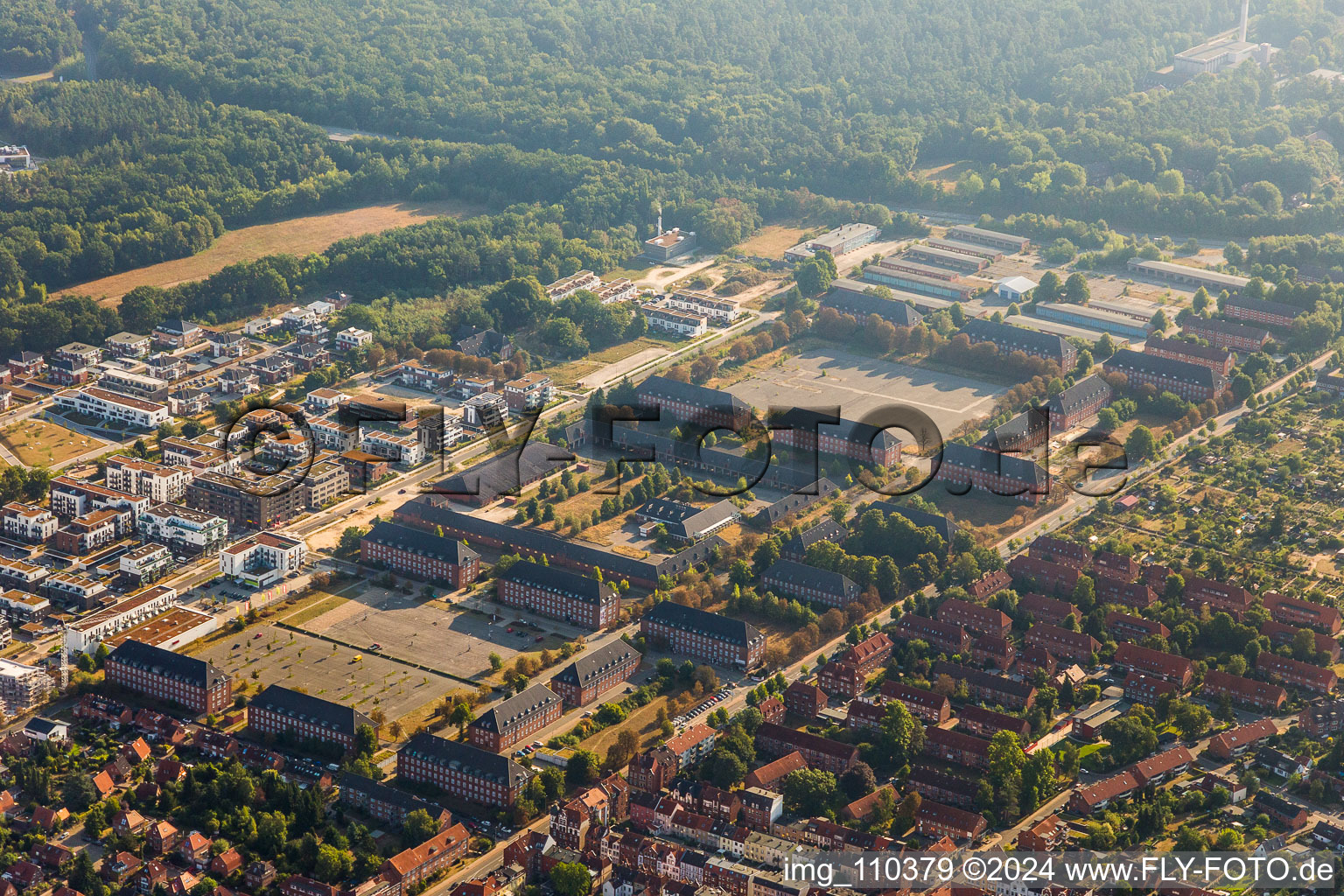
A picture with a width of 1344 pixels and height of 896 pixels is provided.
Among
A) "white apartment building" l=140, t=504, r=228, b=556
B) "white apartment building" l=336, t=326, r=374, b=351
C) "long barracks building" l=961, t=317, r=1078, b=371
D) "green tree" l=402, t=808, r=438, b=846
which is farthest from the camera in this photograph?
"white apartment building" l=336, t=326, r=374, b=351

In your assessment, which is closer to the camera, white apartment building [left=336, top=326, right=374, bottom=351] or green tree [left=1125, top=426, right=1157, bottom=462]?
green tree [left=1125, top=426, right=1157, bottom=462]

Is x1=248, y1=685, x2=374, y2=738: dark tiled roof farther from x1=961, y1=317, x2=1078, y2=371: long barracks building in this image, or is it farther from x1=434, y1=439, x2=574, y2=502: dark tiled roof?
x1=961, y1=317, x2=1078, y2=371: long barracks building

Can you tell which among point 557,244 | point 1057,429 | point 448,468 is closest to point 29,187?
point 557,244

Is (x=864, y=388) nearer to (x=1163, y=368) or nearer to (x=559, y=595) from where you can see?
(x=1163, y=368)

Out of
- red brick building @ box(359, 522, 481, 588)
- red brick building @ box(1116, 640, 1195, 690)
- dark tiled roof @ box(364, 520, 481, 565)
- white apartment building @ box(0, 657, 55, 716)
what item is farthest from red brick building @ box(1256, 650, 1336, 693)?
white apartment building @ box(0, 657, 55, 716)

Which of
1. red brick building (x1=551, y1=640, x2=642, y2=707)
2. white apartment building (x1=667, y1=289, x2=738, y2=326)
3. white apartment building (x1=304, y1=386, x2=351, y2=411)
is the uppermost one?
white apartment building (x1=304, y1=386, x2=351, y2=411)

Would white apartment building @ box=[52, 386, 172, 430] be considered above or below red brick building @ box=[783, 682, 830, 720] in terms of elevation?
above
